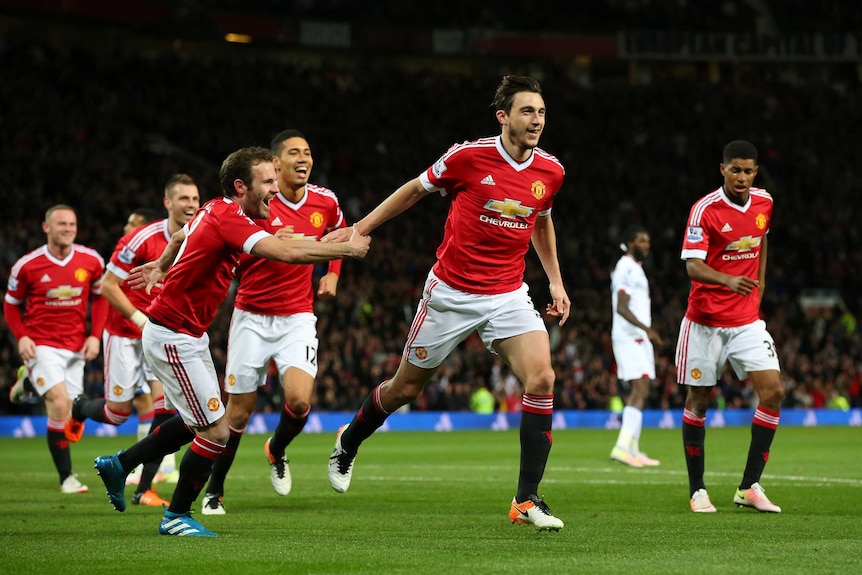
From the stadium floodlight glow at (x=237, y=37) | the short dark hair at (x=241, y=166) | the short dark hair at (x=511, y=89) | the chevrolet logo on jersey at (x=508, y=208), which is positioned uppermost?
the stadium floodlight glow at (x=237, y=37)

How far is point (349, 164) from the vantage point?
120 feet

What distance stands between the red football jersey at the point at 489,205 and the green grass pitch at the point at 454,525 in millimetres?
1753

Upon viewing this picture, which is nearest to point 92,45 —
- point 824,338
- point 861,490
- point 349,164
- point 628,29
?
point 349,164

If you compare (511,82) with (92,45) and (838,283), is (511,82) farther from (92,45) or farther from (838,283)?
(92,45)

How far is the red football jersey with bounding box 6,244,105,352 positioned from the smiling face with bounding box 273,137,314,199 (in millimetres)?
3376

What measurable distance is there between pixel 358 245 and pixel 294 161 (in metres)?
2.89

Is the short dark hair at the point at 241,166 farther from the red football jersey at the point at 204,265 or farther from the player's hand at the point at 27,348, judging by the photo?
the player's hand at the point at 27,348

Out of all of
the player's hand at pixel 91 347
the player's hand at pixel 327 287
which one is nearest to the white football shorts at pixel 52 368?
the player's hand at pixel 91 347

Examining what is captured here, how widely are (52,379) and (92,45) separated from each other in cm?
2936

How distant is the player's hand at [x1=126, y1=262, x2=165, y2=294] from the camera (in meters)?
8.35

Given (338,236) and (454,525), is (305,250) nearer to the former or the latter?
(338,236)

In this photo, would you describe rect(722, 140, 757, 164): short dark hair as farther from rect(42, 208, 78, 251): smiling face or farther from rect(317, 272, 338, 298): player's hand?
rect(42, 208, 78, 251): smiling face

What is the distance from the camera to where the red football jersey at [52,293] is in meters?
12.7

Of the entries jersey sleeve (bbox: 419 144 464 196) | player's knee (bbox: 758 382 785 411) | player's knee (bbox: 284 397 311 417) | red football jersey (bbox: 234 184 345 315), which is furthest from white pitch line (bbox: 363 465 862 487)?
jersey sleeve (bbox: 419 144 464 196)
